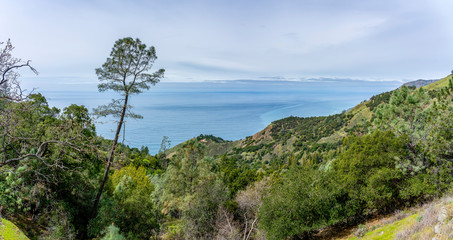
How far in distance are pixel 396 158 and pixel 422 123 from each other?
4.16 m

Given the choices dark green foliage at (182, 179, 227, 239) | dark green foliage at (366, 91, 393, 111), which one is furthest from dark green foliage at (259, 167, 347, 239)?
dark green foliage at (366, 91, 393, 111)

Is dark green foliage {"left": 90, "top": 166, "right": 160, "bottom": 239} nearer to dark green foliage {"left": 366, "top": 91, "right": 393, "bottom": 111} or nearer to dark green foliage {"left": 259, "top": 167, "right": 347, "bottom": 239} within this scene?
dark green foliage {"left": 259, "top": 167, "right": 347, "bottom": 239}

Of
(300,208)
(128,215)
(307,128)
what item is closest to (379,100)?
(307,128)

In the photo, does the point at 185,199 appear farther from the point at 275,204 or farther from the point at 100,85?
the point at 100,85

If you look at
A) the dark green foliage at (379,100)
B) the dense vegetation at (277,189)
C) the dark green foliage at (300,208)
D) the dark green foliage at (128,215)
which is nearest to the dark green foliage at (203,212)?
the dense vegetation at (277,189)

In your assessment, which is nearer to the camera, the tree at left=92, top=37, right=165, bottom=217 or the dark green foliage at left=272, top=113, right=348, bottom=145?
the tree at left=92, top=37, right=165, bottom=217

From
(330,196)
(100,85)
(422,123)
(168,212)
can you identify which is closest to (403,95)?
(422,123)

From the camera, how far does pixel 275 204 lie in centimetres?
1405

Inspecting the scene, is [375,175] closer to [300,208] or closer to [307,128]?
[300,208]

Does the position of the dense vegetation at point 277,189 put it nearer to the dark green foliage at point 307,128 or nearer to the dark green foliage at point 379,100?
the dark green foliage at point 307,128

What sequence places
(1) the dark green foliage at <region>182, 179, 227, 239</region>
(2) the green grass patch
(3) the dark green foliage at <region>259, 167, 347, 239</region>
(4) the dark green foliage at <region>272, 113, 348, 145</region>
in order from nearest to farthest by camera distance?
(2) the green grass patch
(3) the dark green foliage at <region>259, 167, 347, 239</region>
(1) the dark green foliage at <region>182, 179, 227, 239</region>
(4) the dark green foliage at <region>272, 113, 348, 145</region>

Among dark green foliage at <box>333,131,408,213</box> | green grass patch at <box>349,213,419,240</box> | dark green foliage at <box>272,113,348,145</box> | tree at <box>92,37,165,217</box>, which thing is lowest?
dark green foliage at <box>272,113,348,145</box>

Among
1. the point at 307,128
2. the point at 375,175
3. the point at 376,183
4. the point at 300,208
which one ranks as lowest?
the point at 307,128

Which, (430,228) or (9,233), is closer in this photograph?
(9,233)
